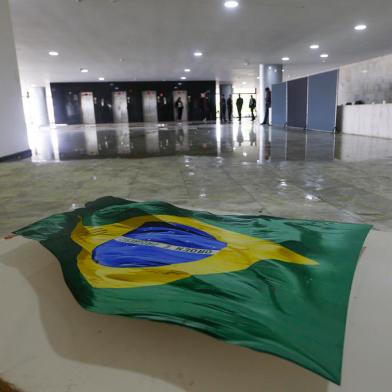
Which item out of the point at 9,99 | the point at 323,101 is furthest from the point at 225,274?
the point at 323,101

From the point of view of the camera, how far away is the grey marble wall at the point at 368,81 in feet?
41.0

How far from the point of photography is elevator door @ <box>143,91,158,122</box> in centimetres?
2961

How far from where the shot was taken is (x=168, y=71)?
22.6 m

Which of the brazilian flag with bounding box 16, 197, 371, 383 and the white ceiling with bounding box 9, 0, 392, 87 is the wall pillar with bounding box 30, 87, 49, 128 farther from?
the brazilian flag with bounding box 16, 197, 371, 383

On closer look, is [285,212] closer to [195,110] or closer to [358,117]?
[358,117]

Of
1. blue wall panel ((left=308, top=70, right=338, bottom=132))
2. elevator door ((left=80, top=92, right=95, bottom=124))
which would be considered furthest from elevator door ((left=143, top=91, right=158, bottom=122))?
blue wall panel ((left=308, top=70, right=338, bottom=132))

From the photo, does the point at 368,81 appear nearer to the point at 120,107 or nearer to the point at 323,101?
the point at 323,101

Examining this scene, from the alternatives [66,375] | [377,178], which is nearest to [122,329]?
[66,375]

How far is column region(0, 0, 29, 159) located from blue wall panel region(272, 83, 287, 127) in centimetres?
1172

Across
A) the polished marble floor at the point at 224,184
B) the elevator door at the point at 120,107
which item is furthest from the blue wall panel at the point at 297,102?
the elevator door at the point at 120,107

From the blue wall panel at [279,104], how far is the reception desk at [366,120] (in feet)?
16.0

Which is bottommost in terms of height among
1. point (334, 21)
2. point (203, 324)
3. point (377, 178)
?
point (377, 178)

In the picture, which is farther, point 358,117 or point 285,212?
point 358,117

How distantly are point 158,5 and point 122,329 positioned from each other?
367 inches
